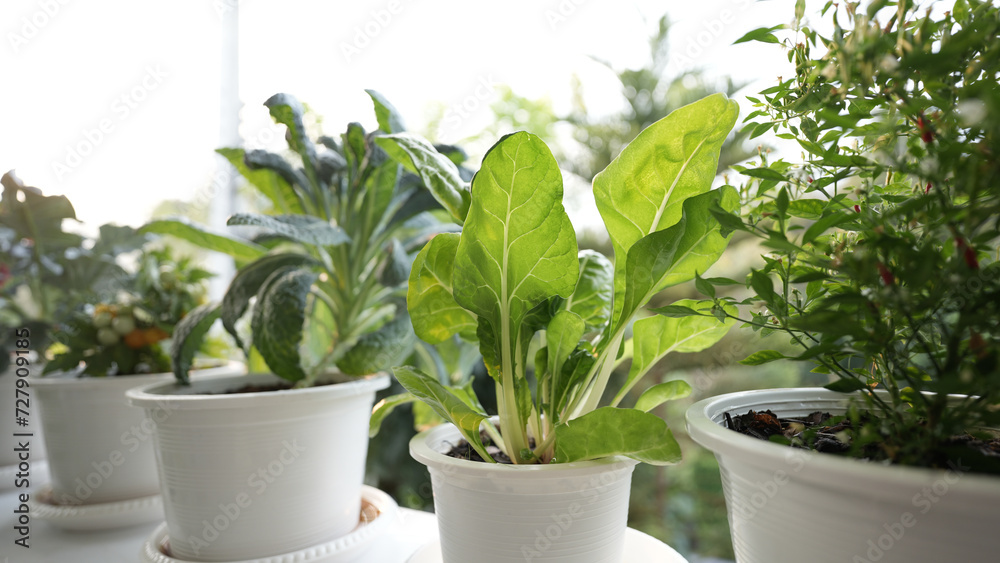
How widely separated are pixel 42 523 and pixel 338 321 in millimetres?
590

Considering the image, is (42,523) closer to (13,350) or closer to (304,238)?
(13,350)

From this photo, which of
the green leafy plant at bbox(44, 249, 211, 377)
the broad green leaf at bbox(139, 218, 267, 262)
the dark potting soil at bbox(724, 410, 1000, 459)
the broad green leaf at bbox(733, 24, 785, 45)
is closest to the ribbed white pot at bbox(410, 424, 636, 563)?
the dark potting soil at bbox(724, 410, 1000, 459)

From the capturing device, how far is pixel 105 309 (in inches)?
38.1

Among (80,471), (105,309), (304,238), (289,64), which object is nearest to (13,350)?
(105,309)

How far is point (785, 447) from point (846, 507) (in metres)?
0.04

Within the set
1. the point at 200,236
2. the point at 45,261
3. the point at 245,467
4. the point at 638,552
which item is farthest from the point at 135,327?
the point at 638,552

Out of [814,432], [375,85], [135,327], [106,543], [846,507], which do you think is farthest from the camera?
[375,85]

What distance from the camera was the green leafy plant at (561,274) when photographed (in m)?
0.46

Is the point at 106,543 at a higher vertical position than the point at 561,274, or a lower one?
lower

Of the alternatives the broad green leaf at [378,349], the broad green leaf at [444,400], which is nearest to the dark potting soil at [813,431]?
the broad green leaf at [444,400]

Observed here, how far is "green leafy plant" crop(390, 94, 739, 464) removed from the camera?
46 centimetres

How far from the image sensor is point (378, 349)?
0.72m

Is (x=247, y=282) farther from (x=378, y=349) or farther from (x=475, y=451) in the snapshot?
(x=475, y=451)

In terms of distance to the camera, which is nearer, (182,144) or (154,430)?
(154,430)
